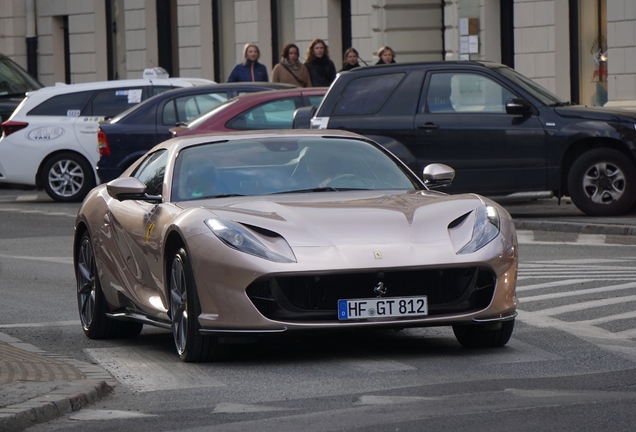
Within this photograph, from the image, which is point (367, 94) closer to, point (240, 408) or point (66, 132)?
point (66, 132)

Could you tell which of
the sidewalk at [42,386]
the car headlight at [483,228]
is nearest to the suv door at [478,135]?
the car headlight at [483,228]

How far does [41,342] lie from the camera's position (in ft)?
29.9

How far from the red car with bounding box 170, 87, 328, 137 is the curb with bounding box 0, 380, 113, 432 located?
37.1 feet

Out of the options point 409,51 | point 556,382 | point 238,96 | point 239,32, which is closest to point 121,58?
point 239,32

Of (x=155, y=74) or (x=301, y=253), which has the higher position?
(x=155, y=74)

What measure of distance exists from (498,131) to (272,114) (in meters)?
3.49

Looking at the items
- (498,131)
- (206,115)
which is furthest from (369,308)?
(206,115)

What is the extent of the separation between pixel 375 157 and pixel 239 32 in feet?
72.8

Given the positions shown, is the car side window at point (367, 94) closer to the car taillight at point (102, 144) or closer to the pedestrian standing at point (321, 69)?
the car taillight at point (102, 144)

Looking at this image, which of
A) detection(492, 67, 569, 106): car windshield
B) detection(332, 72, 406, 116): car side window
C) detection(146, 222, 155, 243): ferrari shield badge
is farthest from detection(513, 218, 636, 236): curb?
detection(146, 222, 155, 243): ferrari shield badge

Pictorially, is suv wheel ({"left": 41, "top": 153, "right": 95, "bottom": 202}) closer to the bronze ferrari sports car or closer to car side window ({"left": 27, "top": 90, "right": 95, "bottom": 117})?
car side window ({"left": 27, "top": 90, "right": 95, "bottom": 117})

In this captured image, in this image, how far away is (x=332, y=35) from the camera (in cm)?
2848

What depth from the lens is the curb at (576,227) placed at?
48.9ft

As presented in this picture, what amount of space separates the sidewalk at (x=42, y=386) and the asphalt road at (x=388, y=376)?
0.08 metres
